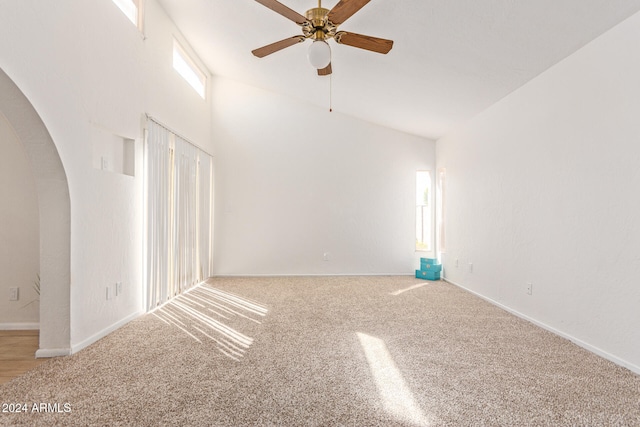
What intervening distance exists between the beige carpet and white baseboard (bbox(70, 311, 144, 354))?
0.07 m

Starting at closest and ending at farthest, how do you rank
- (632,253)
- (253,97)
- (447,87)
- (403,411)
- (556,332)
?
(403,411) < (632,253) < (556,332) < (447,87) < (253,97)

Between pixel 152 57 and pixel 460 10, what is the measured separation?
325 centimetres

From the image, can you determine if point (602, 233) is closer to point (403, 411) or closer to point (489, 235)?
point (489, 235)

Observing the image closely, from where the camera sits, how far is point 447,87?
3.98m

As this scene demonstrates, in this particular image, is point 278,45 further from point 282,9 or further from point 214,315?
point 214,315

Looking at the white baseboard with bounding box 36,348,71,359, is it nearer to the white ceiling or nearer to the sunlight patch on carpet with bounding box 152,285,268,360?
the sunlight patch on carpet with bounding box 152,285,268,360

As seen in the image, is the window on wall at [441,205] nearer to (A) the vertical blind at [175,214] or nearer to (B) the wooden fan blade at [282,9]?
(A) the vertical blind at [175,214]

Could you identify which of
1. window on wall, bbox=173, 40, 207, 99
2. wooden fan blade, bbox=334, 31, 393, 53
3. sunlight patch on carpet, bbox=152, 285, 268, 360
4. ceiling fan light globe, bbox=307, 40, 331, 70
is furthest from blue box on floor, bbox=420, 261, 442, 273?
window on wall, bbox=173, 40, 207, 99

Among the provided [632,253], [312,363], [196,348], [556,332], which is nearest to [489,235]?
[556,332]

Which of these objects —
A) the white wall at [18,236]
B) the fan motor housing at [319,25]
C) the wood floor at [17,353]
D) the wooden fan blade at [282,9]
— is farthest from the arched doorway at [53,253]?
the fan motor housing at [319,25]

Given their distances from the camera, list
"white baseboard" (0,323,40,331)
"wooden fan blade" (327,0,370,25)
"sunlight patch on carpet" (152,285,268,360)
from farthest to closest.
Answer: "white baseboard" (0,323,40,331) < "sunlight patch on carpet" (152,285,268,360) < "wooden fan blade" (327,0,370,25)

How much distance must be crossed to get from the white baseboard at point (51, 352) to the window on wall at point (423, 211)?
5193mm

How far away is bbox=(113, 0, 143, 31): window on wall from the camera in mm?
3311

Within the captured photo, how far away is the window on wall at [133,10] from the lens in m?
3.31
